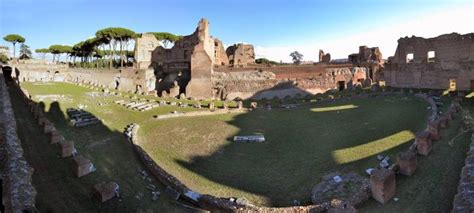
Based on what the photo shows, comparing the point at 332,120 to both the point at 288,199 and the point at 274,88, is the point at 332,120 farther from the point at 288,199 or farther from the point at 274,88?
the point at 274,88

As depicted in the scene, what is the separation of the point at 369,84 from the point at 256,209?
88.6ft

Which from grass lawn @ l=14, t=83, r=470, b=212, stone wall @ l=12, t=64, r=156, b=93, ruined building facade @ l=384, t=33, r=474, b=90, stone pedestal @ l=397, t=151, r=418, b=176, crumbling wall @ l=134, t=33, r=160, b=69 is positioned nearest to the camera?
grass lawn @ l=14, t=83, r=470, b=212

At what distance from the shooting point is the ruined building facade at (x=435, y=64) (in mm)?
23188

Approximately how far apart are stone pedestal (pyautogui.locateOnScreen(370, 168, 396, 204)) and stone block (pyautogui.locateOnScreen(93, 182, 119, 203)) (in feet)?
24.1

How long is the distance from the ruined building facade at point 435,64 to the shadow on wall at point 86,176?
78.5 feet

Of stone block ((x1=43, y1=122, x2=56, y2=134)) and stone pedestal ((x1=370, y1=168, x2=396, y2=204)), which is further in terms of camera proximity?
stone block ((x1=43, y1=122, x2=56, y2=134))

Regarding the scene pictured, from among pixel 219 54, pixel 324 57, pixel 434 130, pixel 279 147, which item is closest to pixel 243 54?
pixel 219 54

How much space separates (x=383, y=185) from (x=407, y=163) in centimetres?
175

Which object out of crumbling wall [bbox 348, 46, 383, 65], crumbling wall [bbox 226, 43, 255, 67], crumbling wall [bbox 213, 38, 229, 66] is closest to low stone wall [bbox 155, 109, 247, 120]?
crumbling wall [bbox 348, 46, 383, 65]

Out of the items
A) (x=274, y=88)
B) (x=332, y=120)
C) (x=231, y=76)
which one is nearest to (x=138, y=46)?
(x=231, y=76)

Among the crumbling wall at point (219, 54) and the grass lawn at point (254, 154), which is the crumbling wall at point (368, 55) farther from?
the crumbling wall at point (219, 54)

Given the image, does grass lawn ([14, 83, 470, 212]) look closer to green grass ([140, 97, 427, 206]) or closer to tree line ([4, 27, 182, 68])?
green grass ([140, 97, 427, 206])

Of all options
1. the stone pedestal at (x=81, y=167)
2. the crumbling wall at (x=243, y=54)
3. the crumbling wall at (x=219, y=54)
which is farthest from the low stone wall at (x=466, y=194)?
the crumbling wall at (x=243, y=54)

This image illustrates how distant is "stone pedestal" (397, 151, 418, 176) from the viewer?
8.89 metres
